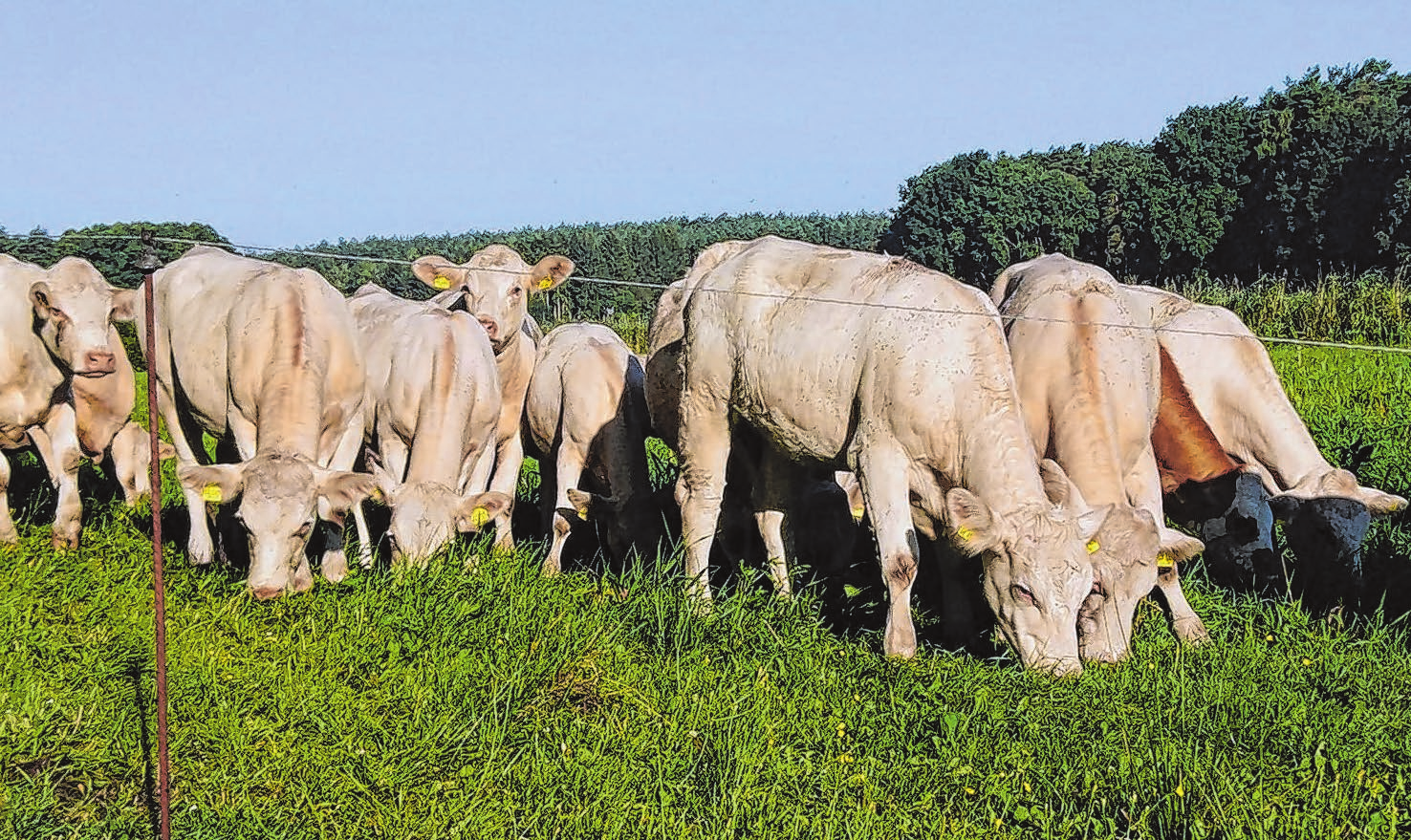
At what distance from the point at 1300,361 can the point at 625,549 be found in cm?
1165

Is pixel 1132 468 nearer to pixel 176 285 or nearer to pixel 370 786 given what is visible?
pixel 370 786

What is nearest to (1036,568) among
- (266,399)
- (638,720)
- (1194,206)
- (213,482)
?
(638,720)

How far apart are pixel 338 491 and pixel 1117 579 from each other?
4.49 meters

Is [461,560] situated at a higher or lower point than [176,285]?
lower

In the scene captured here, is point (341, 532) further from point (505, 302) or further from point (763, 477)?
point (505, 302)

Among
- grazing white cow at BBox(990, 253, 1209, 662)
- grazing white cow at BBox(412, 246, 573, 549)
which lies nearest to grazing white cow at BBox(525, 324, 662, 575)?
grazing white cow at BBox(412, 246, 573, 549)

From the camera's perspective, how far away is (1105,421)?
25.8 feet

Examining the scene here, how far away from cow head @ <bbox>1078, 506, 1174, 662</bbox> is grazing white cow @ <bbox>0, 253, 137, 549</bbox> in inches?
258

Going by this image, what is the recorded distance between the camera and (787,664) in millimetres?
7367

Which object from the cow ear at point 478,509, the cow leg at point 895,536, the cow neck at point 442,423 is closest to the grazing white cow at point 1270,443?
the cow leg at point 895,536

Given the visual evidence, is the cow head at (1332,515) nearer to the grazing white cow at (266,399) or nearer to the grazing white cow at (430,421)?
the grazing white cow at (430,421)

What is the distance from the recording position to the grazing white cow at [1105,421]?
7.29m

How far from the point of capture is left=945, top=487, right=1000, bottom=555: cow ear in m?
6.97

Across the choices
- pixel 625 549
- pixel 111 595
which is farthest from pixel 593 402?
pixel 111 595
